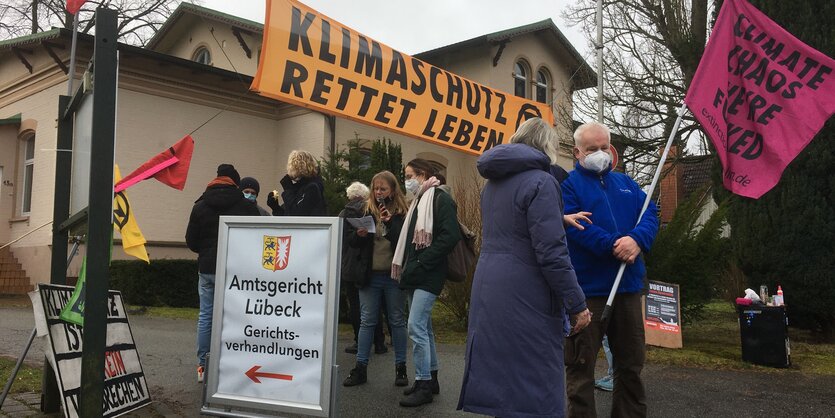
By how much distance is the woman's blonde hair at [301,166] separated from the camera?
23.6 ft

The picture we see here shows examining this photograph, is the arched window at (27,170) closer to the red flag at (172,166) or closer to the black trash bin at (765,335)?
the red flag at (172,166)

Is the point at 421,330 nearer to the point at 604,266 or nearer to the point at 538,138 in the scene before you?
the point at 604,266

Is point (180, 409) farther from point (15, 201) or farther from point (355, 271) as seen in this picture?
point (15, 201)

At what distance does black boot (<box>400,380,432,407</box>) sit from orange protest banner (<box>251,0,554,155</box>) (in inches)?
87.4

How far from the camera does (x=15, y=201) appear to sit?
18938 mm

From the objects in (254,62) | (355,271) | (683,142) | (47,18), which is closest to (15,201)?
(254,62)

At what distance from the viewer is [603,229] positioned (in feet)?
13.6

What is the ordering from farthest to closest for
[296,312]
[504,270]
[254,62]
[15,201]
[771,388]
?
[254,62] → [15,201] → [771,388] → [296,312] → [504,270]

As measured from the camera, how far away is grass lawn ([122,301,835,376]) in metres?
7.96

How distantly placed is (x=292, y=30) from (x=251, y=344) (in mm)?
2443

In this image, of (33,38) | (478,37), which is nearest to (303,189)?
(33,38)

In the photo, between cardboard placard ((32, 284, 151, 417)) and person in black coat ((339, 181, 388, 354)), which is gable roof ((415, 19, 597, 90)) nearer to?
person in black coat ((339, 181, 388, 354))

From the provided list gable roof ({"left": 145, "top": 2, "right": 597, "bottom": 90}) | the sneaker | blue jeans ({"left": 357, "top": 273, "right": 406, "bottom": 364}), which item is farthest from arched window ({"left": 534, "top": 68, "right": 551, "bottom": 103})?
blue jeans ({"left": 357, "top": 273, "right": 406, "bottom": 364})

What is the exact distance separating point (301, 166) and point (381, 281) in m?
1.73
